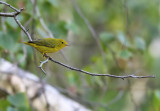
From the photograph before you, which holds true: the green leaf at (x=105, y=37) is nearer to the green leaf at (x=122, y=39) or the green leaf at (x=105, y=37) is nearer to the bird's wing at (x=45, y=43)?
the green leaf at (x=122, y=39)

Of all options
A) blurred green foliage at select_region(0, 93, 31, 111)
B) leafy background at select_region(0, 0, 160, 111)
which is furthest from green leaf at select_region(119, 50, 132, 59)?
Result: blurred green foliage at select_region(0, 93, 31, 111)

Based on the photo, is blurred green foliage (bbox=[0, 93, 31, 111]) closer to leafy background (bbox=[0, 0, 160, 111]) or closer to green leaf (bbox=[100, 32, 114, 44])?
leafy background (bbox=[0, 0, 160, 111])

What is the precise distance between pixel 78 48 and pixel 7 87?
3600 mm

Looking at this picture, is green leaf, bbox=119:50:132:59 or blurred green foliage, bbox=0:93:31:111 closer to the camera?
blurred green foliage, bbox=0:93:31:111

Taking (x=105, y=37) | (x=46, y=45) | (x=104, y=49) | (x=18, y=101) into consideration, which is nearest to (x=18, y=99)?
(x=18, y=101)

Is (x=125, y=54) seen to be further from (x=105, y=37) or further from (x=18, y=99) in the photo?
(x=18, y=99)

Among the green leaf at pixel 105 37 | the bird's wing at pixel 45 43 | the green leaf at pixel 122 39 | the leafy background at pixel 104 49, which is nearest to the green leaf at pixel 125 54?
the leafy background at pixel 104 49

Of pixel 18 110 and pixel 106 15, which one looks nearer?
pixel 18 110

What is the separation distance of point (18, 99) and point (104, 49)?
115cm

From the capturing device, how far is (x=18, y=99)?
9.00 ft

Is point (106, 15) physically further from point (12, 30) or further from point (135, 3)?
point (12, 30)

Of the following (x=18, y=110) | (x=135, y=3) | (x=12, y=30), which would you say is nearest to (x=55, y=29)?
(x=12, y=30)

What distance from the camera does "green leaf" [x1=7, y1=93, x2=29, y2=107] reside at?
8.99 feet

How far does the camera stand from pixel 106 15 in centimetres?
554
